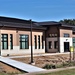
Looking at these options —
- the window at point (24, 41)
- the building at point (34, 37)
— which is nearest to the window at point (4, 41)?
the building at point (34, 37)

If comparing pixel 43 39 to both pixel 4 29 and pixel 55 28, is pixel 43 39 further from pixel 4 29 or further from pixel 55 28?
pixel 4 29

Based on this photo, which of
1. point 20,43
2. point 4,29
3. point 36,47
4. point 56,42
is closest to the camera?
point 4,29

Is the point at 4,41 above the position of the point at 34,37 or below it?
below

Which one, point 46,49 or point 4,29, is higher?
point 4,29

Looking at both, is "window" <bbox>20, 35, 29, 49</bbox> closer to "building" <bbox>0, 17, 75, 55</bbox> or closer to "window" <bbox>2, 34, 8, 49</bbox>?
"building" <bbox>0, 17, 75, 55</bbox>

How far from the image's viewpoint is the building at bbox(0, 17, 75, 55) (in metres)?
37.5

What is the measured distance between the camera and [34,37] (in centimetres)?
4234

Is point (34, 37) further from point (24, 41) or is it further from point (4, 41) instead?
point (4, 41)

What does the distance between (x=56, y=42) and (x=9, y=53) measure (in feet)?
38.4

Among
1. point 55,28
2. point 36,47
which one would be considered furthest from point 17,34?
point 55,28

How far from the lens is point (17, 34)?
38.9 m

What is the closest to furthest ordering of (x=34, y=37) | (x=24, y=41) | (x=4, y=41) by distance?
(x=4, y=41) → (x=24, y=41) → (x=34, y=37)

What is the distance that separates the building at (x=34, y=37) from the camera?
37491 millimetres

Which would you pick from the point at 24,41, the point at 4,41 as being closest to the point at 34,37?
the point at 24,41
